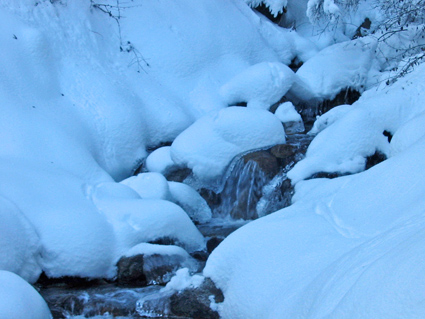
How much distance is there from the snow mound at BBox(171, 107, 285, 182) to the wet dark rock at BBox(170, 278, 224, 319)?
369cm

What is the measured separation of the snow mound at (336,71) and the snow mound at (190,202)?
11.0 feet

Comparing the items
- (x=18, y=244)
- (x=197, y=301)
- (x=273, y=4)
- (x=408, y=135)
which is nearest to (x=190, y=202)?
(x=18, y=244)

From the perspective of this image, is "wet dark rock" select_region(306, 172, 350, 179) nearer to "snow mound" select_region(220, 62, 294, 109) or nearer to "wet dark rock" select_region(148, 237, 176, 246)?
"wet dark rock" select_region(148, 237, 176, 246)

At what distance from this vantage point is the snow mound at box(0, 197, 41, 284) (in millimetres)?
4742

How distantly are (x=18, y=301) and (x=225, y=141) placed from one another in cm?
443

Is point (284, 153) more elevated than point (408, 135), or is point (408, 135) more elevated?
point (408, 135)

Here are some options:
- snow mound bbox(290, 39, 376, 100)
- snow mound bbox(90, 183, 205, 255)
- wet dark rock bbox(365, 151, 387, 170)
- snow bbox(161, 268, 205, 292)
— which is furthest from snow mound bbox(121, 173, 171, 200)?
snow mound bbox(290, 39, 376, 100)

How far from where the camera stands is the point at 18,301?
3.54 metres

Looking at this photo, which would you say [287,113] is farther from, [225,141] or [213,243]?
[213,243]

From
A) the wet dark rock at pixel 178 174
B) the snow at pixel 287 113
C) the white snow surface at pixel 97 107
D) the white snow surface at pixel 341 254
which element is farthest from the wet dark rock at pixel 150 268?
the snow at pixel 287 113

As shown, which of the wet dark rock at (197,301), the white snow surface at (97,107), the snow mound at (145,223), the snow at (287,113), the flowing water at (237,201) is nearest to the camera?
the wet dark rock at (197,301)

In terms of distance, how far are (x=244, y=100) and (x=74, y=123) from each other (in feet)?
10.9

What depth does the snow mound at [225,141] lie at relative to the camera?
7383 mm

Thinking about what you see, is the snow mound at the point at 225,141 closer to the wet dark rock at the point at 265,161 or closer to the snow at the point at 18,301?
the wet dark rock at the point at 265,161
